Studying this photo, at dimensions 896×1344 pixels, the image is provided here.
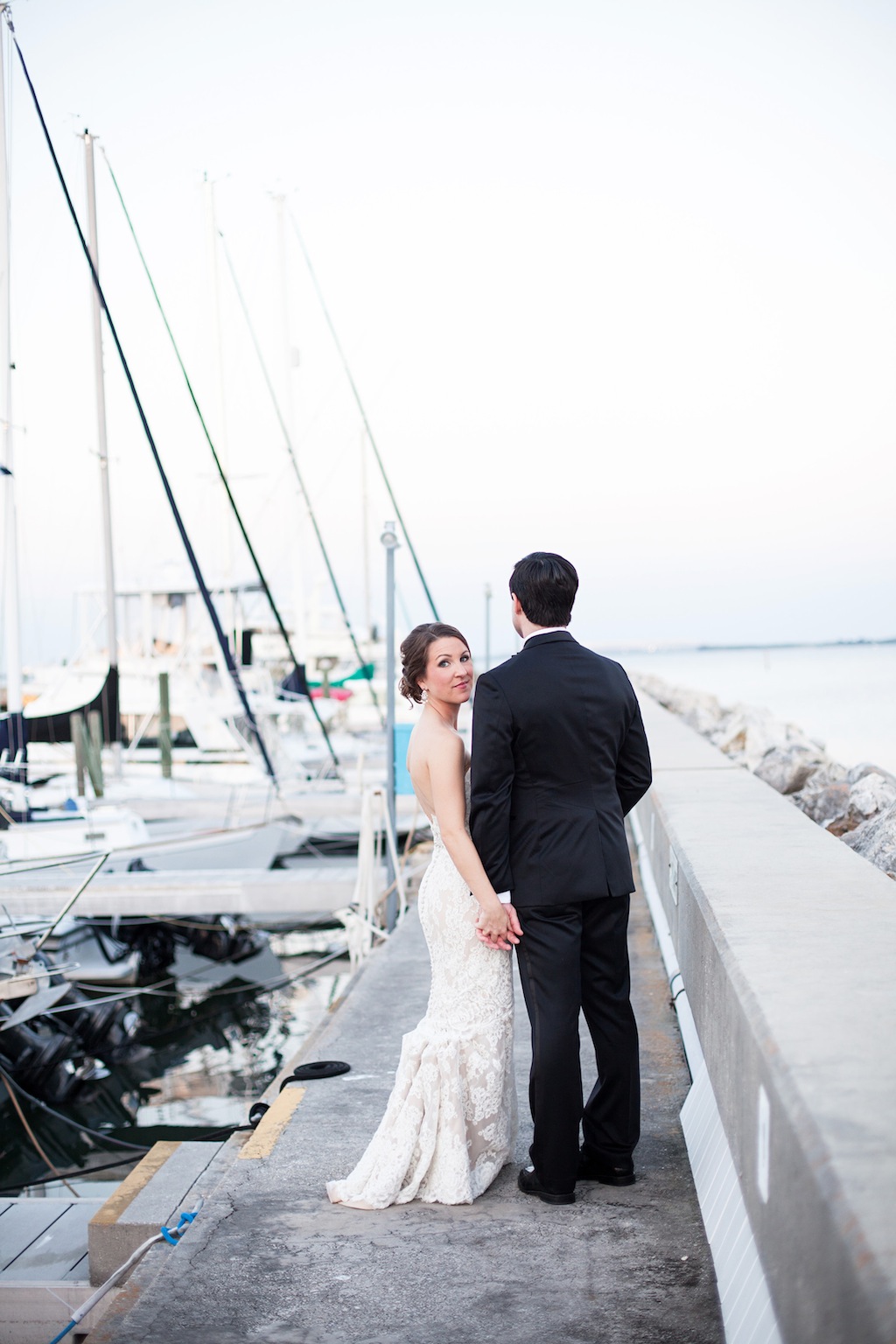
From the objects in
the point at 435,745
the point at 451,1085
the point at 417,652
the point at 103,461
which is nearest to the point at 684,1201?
the point at 451,1085

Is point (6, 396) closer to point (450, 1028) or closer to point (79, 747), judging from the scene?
point (79, 747)

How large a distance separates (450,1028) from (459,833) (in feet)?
2.32

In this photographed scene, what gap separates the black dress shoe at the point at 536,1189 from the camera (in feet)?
12.5

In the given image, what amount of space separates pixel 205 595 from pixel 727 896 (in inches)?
523

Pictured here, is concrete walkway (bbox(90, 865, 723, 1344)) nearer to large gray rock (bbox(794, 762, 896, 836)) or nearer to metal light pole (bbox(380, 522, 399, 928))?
large gray rock (bbox(794, 762, 896, 836))

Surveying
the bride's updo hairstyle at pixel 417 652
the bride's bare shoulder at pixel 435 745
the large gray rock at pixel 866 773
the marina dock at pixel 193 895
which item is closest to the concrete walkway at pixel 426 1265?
the bride's bare shoulder at pixel 435 745

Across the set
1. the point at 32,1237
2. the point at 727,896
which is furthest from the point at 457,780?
the point at 32,1237

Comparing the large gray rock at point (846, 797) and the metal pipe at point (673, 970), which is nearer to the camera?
the metal pipe at point (673, 970)

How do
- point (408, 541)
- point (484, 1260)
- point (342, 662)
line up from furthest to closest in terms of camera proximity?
1. point (342, 662)
2. point (408, 541)
3. point (484, 1260)

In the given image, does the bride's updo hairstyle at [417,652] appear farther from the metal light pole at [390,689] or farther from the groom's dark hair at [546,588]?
the metal light pole at [390,689]

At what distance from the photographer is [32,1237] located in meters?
6.34

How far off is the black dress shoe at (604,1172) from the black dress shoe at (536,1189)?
6.8 inches

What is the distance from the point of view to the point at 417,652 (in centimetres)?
408

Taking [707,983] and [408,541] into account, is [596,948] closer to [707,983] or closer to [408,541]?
[707,983]
